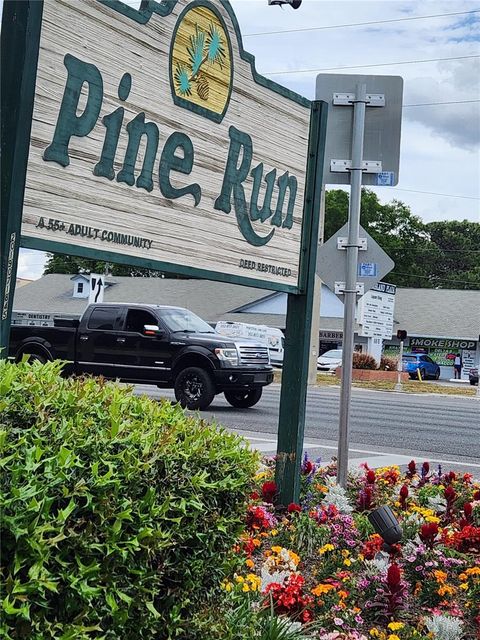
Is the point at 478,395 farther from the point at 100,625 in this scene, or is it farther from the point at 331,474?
the point at 100,625

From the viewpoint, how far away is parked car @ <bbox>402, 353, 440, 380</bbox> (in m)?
46.9

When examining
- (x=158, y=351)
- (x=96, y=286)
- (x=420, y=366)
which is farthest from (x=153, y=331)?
(x=420, y=366)

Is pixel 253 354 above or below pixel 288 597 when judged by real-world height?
above

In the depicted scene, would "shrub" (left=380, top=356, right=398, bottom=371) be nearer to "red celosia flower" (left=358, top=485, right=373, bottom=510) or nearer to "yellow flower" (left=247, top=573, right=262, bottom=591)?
"red celosia flower" (left=358, top=485, right=373, bottom=510)

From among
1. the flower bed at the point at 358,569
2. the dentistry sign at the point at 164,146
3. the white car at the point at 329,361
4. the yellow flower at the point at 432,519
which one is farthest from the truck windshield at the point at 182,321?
the white car at the point at 329,361

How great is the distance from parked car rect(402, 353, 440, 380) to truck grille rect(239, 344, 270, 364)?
30753 mm

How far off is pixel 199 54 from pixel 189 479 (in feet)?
8.87

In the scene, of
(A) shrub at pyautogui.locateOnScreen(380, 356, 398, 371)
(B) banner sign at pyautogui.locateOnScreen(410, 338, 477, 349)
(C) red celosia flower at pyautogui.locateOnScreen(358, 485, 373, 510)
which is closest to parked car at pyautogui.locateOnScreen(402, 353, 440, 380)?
(B) banner sign at pyautogui.locateOnScreen(410, 338, 477, 349)

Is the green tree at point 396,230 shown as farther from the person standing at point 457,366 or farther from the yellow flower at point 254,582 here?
the yellow flower at point 254,582

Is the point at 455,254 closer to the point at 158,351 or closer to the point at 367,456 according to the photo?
the point at 158,351

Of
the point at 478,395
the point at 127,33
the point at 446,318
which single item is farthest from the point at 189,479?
the point at 446,318

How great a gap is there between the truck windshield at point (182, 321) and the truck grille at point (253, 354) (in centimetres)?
95

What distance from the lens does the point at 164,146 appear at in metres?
4.47

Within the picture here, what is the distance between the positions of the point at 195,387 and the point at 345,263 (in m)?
9.37
